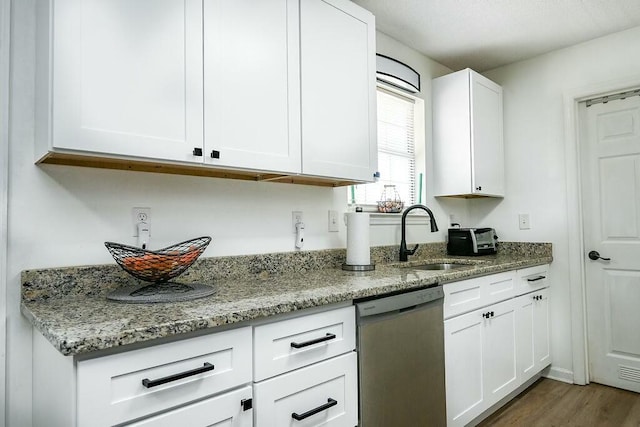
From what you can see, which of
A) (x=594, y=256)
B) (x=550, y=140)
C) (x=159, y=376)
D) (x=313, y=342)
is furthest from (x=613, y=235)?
(x=159, y=376)

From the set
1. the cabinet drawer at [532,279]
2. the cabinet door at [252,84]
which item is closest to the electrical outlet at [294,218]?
the cabinet door at [252,84]

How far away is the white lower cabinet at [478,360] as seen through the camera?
6.44 feet

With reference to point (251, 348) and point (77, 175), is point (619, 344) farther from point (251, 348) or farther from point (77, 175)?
point (77, 175)

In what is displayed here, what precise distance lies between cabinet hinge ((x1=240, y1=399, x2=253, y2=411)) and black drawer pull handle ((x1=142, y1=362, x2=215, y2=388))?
0.50 ft

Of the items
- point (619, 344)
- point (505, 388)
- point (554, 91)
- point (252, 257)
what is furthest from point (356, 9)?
point (619, 344)

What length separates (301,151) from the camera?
173cm

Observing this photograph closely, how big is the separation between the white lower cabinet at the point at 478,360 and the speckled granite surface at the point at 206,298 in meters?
0.26

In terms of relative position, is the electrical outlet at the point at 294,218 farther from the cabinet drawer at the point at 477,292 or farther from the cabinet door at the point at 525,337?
the cabinet door at the point at 525,337

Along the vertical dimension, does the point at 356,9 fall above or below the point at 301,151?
above

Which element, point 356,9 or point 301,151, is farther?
point 356,9

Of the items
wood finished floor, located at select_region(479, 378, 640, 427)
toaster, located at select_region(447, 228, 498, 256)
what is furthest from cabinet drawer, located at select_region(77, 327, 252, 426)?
toaster, located at select_region(447, 228, 498, 256)

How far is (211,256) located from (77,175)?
59cm

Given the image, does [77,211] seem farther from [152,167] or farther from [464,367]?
[464,367]

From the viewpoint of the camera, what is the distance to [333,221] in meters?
2.27
